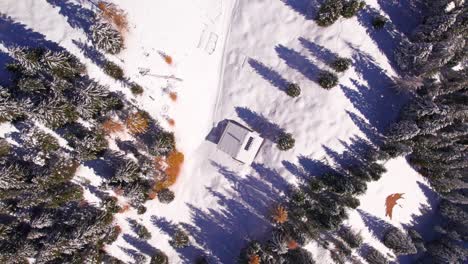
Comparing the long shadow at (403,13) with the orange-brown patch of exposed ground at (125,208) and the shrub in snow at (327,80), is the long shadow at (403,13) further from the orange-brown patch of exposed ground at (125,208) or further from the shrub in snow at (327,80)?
the orange-brown patch of exposed ground at (125,208)

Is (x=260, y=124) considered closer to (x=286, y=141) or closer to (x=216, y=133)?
(x=286, y=141)

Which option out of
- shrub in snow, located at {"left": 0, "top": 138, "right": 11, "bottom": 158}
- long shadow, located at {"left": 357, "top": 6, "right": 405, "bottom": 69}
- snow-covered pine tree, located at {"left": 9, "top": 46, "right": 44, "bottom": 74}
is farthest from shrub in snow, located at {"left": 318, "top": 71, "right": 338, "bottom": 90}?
shrub in snow, located at {"left": 0, "top": 138, "right": 11, "bottom": 158}

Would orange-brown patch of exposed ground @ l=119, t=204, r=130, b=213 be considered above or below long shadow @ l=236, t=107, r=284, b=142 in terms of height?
below

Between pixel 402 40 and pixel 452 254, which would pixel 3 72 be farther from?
pixel 452 254

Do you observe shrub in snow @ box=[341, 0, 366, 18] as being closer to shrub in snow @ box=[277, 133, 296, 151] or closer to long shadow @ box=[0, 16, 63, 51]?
shrub in snow @ box=[277, 133, 296, 151]

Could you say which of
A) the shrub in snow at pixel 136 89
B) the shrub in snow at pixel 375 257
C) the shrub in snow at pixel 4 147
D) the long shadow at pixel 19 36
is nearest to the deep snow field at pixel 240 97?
the long shadow at pixel 19 36

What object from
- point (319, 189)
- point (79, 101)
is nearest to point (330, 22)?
point (319, 189)

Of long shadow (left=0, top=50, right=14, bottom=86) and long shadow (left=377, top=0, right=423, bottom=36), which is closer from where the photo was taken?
long shadow (left=0, top=50, right=14, bottom=86)
